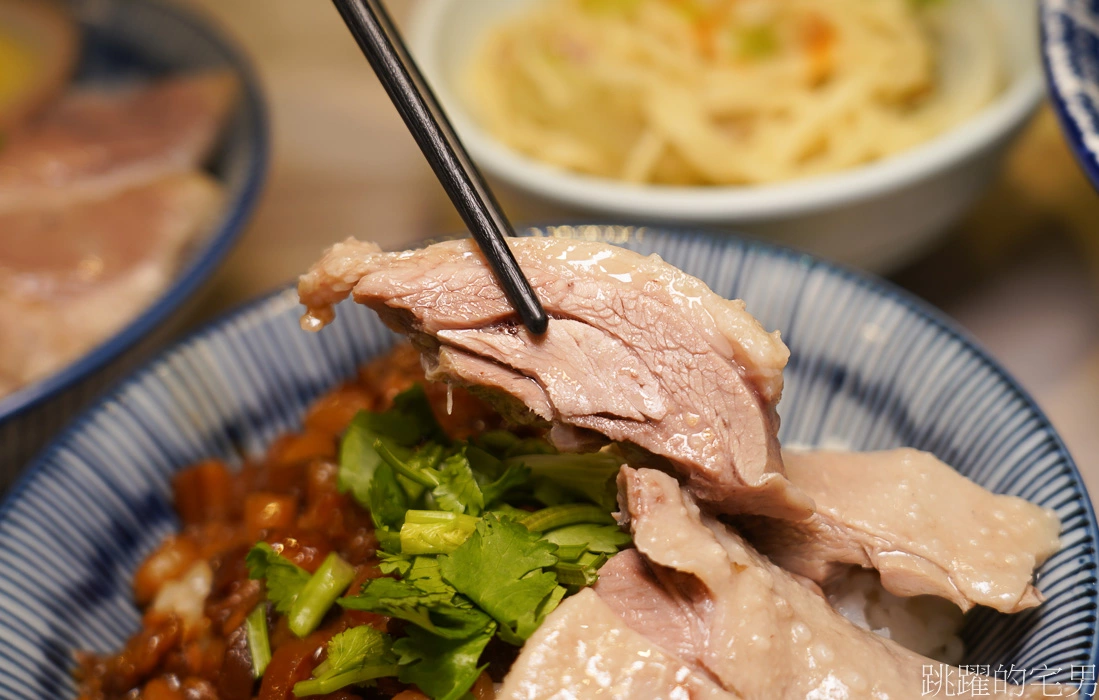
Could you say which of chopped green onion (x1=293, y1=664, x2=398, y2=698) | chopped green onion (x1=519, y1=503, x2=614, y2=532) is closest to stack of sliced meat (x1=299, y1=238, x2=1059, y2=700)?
chopped green onion (x1=519, y1=503, x2=614, y2=532)

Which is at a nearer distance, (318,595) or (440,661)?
(440,661)

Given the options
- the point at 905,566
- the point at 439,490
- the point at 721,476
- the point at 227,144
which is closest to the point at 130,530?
the point at 439,490

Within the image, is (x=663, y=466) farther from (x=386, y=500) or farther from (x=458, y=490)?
(x=386, y=500)

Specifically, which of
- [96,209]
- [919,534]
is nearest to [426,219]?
[96,209]

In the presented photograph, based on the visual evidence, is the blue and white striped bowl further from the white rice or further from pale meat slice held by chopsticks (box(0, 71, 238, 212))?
pale meat slice held by chopsticks (box(0, 71, 238, 212))

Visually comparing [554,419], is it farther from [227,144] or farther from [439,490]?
[227,144]

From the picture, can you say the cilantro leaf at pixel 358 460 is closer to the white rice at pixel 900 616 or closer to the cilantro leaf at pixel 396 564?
the cilantro leaf at pixel 396 564
